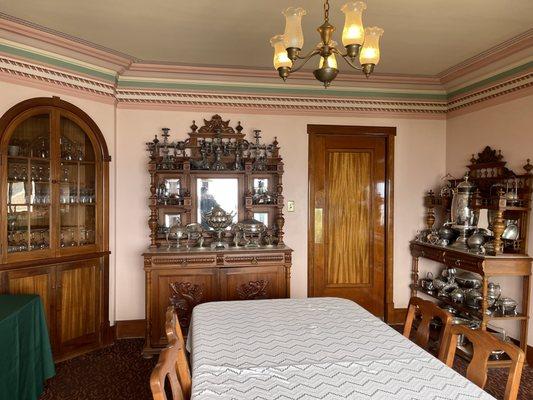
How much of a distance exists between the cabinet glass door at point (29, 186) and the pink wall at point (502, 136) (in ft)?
13.5

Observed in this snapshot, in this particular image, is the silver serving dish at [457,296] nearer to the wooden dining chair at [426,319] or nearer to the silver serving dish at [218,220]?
the wooden dining chair at [426,319]

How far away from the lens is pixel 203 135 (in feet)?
13.5

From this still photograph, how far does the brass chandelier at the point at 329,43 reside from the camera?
1.83 metres

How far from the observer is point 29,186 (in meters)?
3.30

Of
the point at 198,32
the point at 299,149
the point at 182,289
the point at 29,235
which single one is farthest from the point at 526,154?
the point at 29,235

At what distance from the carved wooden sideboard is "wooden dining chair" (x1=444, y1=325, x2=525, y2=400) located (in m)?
2.11

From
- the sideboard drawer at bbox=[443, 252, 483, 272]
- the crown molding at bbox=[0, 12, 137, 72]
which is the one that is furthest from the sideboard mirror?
the sideboard drawer at bbox=[443, 252, 483, 272]

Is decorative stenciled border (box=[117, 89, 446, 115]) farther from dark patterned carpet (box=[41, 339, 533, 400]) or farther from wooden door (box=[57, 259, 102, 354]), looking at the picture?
dark patterned carpet (box=[41, 339, 533, 400])

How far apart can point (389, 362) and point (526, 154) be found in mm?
2722

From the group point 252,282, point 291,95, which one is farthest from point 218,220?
point 291,95

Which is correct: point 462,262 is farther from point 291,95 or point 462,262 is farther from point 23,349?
point 23,349

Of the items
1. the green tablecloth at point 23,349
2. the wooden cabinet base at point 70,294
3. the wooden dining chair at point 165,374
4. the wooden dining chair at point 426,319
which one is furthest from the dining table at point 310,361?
the wooden cabinet base at point 70,294

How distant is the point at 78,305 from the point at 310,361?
2.72 metres

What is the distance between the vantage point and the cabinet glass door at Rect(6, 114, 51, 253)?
3193mm
